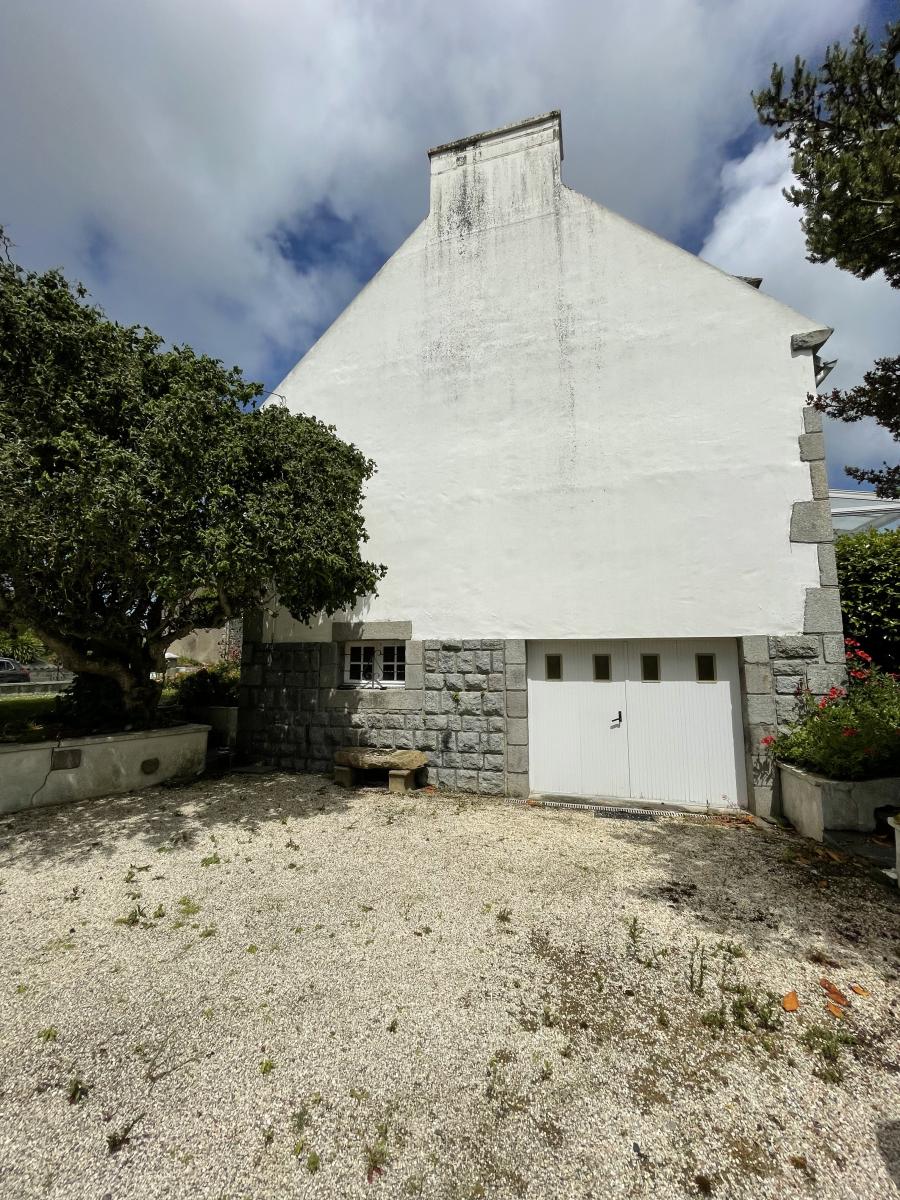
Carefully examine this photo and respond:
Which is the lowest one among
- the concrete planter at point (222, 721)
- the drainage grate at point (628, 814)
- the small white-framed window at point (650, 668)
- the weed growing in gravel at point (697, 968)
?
the weed growing in gravel at point (697, 968)

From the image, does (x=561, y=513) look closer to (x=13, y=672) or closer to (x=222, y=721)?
(x=222, y=721)

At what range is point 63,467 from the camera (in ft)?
19.6

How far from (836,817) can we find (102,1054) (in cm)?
646

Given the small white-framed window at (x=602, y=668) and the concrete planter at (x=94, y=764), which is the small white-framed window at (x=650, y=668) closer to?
the small white-framed window at (x=602, y=668)

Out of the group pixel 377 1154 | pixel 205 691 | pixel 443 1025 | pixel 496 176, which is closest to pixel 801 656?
pixel 443 1025

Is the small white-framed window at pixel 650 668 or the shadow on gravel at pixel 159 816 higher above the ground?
the small white-framed window at pixel 650 668

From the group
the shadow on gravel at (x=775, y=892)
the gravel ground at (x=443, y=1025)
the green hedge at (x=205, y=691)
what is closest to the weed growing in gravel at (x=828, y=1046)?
the gravel ground at (x=443, y=1025)

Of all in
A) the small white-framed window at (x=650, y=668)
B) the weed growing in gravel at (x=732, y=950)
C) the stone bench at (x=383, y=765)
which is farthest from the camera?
the stone bench at (x=383, y=765)

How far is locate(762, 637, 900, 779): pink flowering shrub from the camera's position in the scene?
5.44 m

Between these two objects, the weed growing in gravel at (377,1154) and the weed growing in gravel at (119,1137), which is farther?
the weed growing in gravel at (119,1137)

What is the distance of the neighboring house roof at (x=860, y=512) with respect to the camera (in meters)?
12.8

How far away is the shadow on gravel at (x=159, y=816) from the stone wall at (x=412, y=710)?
0.88 meters

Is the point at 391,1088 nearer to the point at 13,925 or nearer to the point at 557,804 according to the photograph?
the point at 13,925

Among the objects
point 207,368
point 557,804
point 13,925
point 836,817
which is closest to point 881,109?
point 836,817
